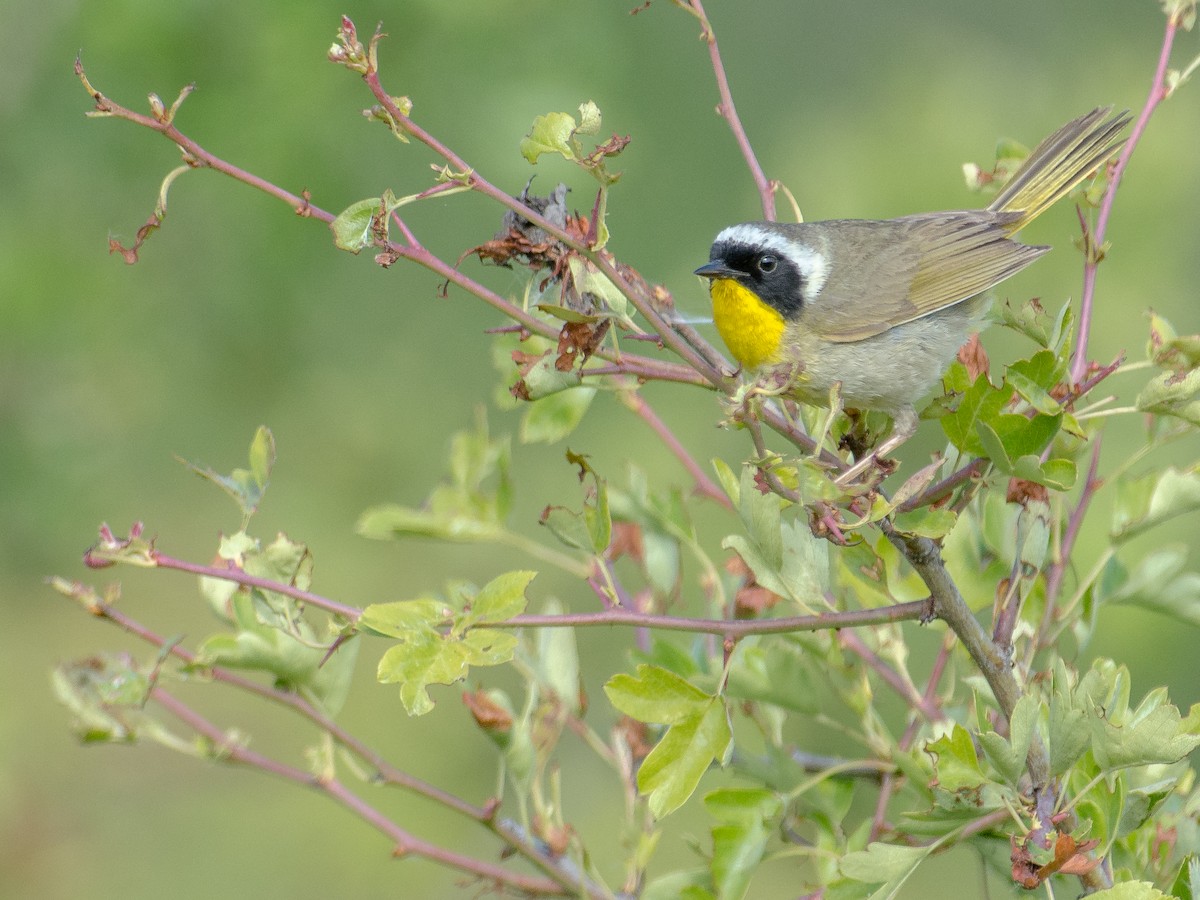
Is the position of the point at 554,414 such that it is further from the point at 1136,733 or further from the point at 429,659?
the point at 1136,733

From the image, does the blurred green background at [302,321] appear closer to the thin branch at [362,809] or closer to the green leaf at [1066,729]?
the thin branch at [362,809]

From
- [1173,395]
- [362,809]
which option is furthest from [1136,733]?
[362,809]

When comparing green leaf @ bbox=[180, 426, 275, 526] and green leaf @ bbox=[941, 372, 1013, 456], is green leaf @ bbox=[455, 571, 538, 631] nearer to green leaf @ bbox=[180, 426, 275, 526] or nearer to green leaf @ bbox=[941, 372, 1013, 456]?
green leaf @ bbox=[180, 426, 275, 526]

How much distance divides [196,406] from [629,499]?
3658 mm

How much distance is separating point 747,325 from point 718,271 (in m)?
0.17

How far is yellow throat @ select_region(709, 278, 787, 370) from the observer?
2771 millimetres

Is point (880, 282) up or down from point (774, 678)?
up

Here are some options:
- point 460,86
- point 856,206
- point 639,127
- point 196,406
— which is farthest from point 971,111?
point 196,406

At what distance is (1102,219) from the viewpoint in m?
1.89

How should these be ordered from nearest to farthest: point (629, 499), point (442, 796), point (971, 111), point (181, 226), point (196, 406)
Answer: point (442, 796) < point (629, 499) < point (971, 111) < point (181, 226) < point (196, 406)

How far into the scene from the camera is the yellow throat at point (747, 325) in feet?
9.09

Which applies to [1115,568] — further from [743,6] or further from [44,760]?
[743,6]

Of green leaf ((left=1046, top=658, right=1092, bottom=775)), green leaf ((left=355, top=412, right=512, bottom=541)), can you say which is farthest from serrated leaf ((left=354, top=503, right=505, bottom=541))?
green leaf ((left=1046, top=658, right=1092, bottom=775))

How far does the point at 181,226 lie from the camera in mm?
4953
